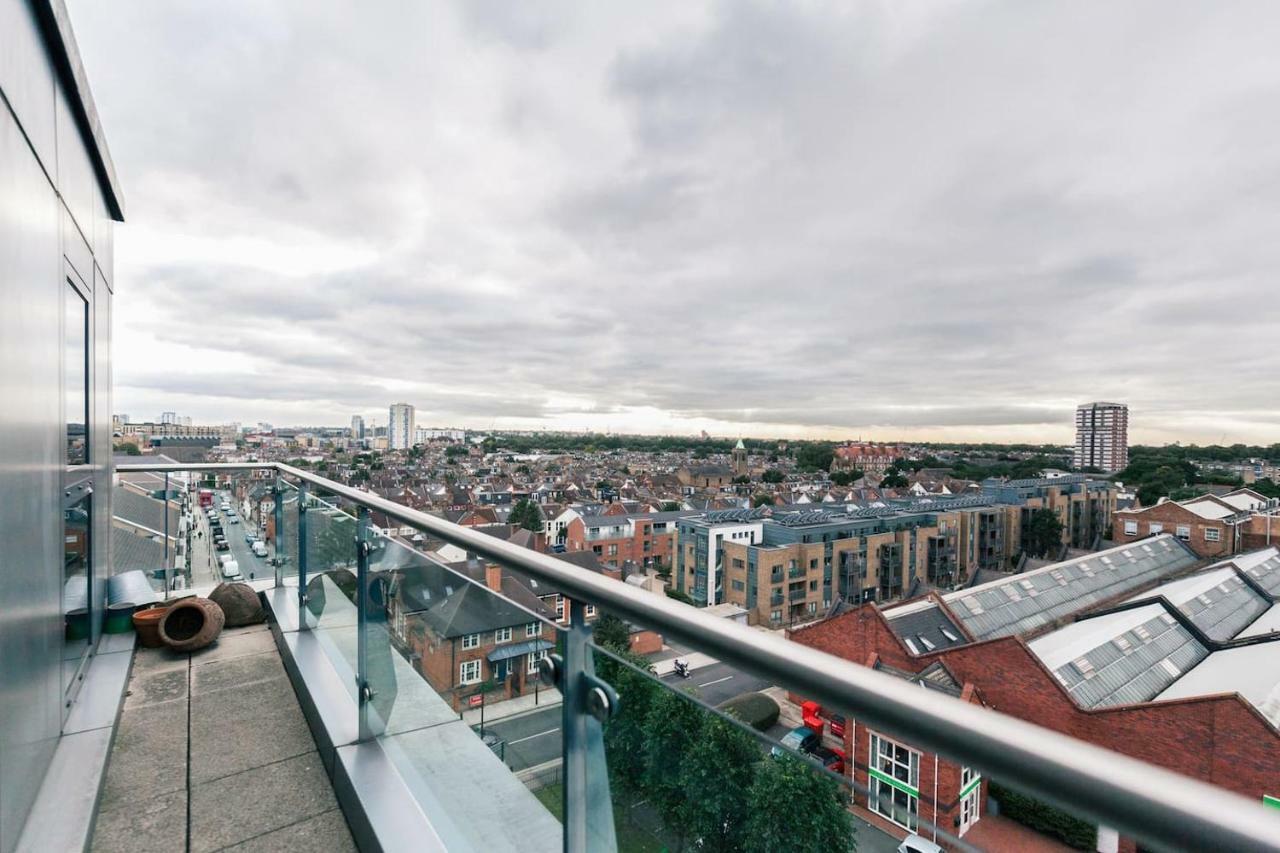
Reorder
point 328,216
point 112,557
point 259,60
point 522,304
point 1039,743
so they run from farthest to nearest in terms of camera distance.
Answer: point 522,304 → point 328,216 → point 259,60 → point 112,557 → point 1039,743

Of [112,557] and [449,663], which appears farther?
[112,557]

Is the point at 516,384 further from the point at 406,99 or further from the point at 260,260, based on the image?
the point at 406,99

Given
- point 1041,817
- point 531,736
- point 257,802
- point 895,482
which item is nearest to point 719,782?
point 1041,817

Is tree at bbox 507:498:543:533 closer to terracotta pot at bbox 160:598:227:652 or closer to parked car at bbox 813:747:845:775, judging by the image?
terracotta pot at bbox 160:598:227:652

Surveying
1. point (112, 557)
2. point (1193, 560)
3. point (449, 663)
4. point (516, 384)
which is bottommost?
point (1193, 560)

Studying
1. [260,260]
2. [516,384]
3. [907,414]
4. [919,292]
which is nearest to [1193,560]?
[919,292]

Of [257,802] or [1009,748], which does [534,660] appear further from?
[257,802]

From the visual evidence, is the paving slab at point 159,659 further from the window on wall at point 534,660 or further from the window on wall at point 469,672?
the window on wall at point 534,660
